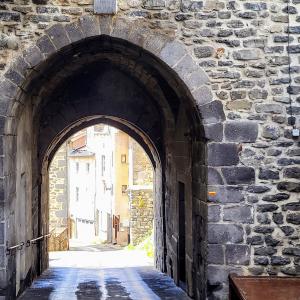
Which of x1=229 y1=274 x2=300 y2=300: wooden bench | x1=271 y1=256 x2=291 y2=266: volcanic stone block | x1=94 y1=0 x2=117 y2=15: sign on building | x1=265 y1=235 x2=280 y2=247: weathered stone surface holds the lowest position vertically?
x1=229 y1=274 x2=300 y2=300: wooden bench

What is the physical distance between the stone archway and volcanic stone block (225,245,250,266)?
0.40 meters

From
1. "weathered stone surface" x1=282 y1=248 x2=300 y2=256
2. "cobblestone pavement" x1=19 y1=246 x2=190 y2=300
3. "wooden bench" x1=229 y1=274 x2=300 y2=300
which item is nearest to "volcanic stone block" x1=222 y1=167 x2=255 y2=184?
"weathered stone surface" x1=282 y1=248 x2=300 y2=256

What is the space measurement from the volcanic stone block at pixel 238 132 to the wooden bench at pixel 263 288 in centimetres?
159

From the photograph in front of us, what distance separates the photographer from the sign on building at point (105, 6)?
22.0 ft

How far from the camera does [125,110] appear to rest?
10.8 m

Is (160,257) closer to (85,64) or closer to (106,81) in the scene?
(106,81)

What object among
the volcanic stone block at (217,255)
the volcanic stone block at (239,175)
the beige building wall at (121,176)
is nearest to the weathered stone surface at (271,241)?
the volcanic stone block at (217,255)

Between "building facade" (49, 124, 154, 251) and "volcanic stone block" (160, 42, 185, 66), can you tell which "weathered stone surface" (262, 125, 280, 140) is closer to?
"volcanic stone block" (160, 42, 185, 66)

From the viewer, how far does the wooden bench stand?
5.89 meters

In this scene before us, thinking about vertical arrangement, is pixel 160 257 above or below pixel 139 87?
below

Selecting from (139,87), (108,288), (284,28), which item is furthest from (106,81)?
(284,28)

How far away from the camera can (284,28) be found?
6789mm

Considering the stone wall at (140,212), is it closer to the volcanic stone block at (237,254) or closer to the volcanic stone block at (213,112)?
the volcanic stone block at (237,254)

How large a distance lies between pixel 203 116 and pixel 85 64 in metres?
3.21
